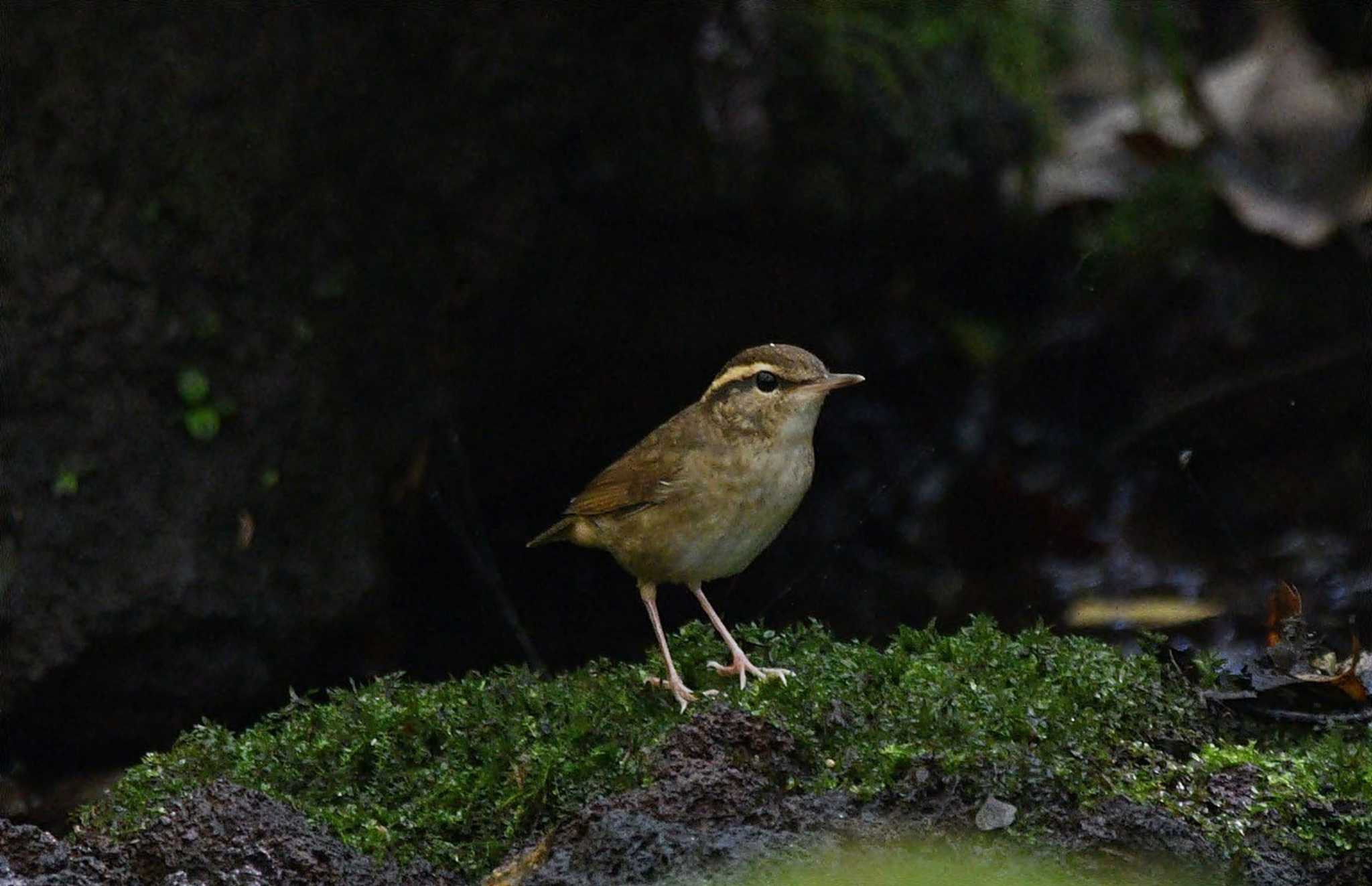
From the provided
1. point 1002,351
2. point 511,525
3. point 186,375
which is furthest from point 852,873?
point 1002,351

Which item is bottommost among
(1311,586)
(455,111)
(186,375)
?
(1311,586)

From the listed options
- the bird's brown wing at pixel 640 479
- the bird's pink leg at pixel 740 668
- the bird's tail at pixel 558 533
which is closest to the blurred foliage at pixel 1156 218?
the bird's brown wing at pixel 640 479

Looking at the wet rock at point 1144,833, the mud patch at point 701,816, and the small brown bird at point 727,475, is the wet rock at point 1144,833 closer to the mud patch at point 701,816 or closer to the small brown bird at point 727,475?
the mud patch at point 701,816

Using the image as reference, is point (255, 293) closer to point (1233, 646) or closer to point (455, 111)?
point (455, 111)

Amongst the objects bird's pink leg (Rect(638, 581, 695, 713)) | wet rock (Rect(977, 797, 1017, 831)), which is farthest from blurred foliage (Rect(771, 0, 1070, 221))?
wet rock (Rect(977, 797, 1017, 831))

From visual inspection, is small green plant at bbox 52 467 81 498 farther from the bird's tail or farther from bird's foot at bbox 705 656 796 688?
bird's foot at bbox 705 656 796 688

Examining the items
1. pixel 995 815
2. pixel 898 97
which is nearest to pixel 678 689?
pixel 995 815

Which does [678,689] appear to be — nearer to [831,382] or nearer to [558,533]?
[831,382]

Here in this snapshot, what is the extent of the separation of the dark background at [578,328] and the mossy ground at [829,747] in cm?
170

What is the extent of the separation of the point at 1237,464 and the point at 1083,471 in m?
0.76

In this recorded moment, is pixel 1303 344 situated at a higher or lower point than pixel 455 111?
lower

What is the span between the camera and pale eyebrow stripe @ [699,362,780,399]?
5.59 meters

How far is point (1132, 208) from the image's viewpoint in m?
9.12

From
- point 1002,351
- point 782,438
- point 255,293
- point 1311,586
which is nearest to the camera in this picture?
point 782,438
